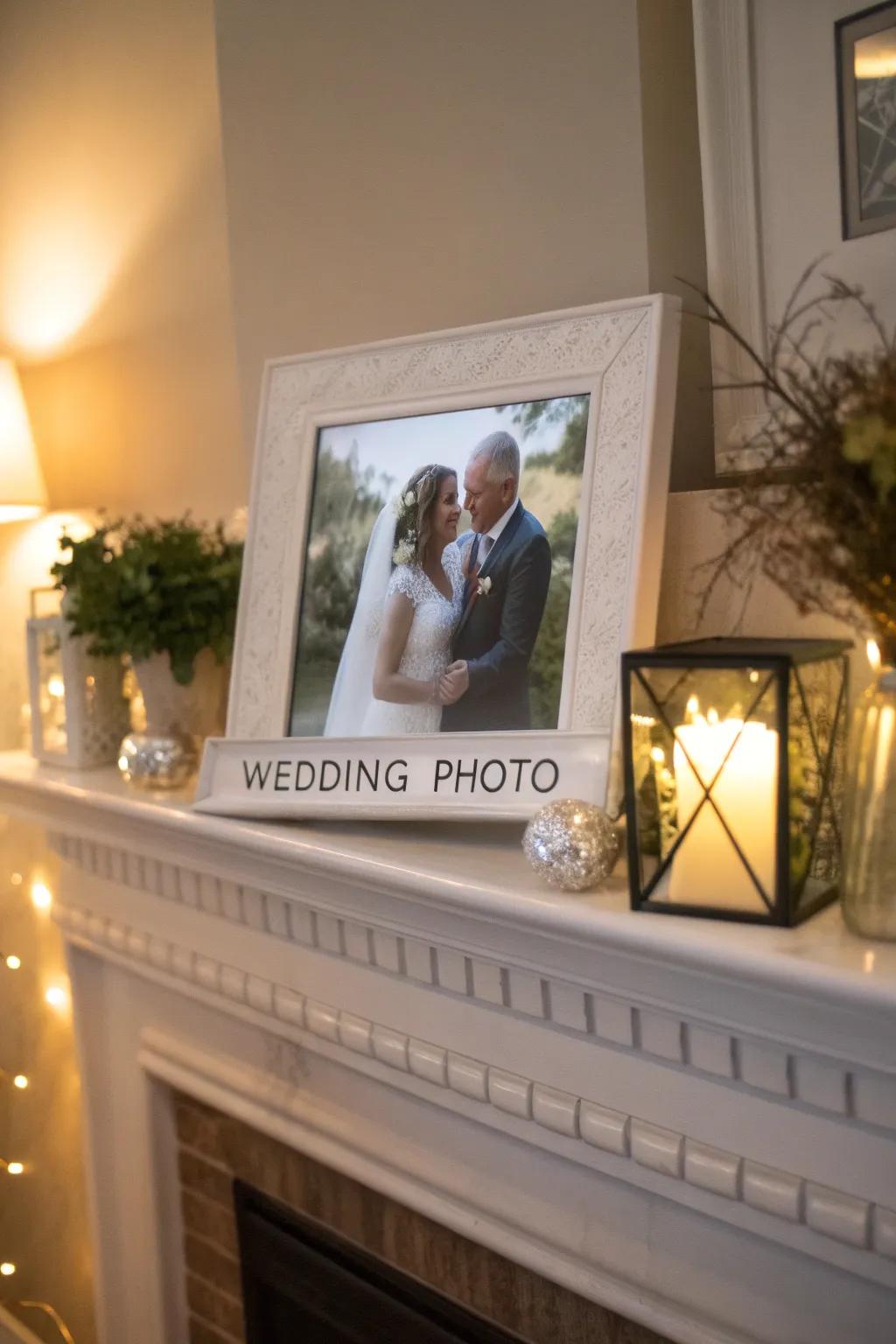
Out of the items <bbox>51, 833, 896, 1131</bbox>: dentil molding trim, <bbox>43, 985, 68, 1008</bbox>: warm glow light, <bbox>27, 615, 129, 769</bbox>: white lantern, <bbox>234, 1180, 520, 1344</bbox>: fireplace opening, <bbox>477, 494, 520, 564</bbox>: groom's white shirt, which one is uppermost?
<bbox>477, 494, 520, 564</bbox>: groom's white shirt

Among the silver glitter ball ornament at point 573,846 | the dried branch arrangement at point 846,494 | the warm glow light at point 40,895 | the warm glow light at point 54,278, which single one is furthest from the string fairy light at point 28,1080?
the dried branch arrangement at point 846,494

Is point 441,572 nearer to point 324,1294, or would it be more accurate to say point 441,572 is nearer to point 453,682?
point 453,682

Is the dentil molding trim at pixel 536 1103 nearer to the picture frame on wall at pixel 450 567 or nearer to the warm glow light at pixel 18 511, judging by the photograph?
the picture frame on wall at pixel 450 567

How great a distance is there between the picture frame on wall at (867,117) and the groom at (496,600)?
35cm

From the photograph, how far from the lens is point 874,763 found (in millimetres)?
732

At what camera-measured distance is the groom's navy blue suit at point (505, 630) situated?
3.43ft

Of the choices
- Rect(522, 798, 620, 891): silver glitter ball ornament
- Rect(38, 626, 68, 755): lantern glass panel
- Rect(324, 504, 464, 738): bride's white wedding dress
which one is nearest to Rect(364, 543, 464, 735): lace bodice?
Rect(324, 504, 464, 738): bride's white wedding dress

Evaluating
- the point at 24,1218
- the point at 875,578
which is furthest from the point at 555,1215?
the point at 24,1218

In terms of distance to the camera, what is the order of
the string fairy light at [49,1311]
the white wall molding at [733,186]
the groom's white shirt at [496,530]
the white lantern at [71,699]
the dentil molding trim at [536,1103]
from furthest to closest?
1. the string fairy light at [49,1311]
2. the white lantern at [71,699]
3. the groom's white shirt at [496,530]
4. the white wall molding at [733,186]
5. the dentil molding trim at [536,1103]

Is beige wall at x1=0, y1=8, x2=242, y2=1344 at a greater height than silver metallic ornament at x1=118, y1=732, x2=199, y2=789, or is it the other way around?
beige wall at x1=0, y1=8, x2=242, y2=1344

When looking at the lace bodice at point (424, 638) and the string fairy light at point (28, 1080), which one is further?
the string fairy light at point (28, 1080)

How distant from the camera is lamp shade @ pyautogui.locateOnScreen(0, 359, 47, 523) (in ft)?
6.66

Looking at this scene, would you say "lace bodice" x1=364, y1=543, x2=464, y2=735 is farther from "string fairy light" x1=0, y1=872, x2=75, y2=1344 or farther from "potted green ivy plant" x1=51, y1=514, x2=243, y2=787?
"string fairy light" x1=0, y1=872, x2=75, y2=1344

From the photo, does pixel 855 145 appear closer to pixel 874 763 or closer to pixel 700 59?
pixel 700 59
